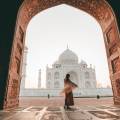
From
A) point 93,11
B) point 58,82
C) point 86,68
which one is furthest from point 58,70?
point 93,11

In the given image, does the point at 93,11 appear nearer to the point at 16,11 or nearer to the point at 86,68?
the point at 16,11

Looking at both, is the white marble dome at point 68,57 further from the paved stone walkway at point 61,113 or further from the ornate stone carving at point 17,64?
the paved stone walkway at point 61,113

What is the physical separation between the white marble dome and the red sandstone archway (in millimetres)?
33460

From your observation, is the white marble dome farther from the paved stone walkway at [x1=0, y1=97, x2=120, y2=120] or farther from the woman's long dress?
the paved stone walkway at [x1=0, y1=97, x2=120, y2=120]

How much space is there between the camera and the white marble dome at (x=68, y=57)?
40531 mm

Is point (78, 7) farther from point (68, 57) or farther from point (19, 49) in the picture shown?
point (68, 57)

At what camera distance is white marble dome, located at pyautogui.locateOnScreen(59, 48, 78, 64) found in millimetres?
40531

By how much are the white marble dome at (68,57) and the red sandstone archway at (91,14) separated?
33.5 m

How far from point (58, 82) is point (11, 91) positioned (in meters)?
34.1

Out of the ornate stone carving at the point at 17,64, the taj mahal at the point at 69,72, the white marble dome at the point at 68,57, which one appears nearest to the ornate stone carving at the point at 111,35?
the ornate stone carving at the point at 17,64

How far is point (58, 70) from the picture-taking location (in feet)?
130

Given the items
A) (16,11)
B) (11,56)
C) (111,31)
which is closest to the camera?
(11,56)

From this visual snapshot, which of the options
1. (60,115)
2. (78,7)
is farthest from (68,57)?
(60,115)

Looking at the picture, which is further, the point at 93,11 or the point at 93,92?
the point at 93,92
